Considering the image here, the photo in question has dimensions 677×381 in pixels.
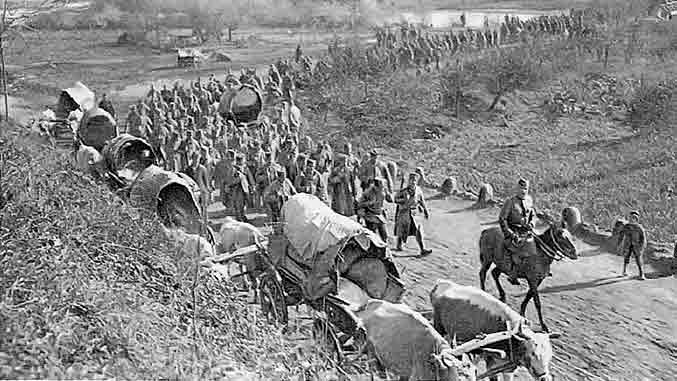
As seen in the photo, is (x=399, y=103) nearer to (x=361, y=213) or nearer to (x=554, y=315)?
(x=361, y=213)

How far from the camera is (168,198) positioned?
11.4 metres

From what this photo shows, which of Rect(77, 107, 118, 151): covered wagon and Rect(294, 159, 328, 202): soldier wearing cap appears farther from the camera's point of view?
Rect(77, 107, 118, 151): covered wagon

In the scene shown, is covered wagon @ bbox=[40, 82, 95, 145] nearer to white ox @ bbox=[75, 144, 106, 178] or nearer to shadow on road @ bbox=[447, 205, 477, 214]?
white ox @ bbox=[75, 144, 106, 178]

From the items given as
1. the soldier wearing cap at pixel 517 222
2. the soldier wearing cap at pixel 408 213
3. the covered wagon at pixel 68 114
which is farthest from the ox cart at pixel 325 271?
the covered wagon at pixel 68 114

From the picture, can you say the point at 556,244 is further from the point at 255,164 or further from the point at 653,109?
the point at 653,109

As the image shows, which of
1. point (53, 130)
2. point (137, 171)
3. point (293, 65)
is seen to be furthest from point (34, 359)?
point (293, 65)

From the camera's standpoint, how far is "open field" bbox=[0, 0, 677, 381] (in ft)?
19.9

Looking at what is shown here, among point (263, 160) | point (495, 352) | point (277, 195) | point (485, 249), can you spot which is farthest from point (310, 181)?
point (495, 352)

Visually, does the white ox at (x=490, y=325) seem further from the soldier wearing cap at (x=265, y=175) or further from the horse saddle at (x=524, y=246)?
the soldier wearing cap at (x=265, y=175)

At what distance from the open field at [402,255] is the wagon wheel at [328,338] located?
218 mm

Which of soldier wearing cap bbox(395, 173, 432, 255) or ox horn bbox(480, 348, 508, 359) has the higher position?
ox horn bbox(480, 348, 508, 359)

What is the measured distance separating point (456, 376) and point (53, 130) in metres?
14.7

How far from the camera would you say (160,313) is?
6840mm

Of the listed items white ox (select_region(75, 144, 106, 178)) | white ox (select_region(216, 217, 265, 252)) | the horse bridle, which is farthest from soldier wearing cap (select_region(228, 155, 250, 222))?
the horse bridle
